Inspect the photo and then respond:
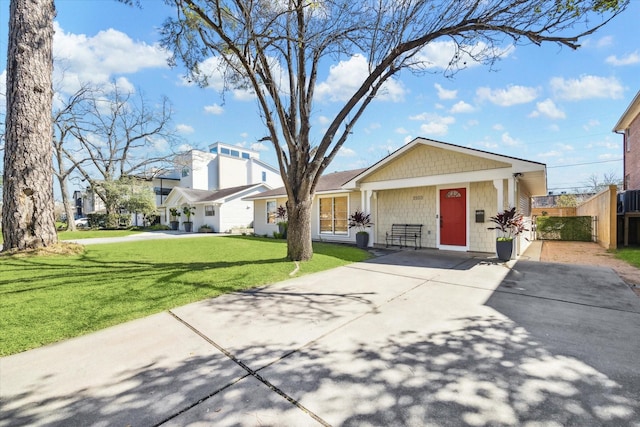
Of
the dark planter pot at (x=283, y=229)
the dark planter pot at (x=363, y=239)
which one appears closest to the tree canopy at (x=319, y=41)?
the dark planter pot at (x=363, y=239)

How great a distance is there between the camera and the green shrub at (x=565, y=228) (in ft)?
45.0

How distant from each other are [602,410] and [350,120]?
6823 millimetres

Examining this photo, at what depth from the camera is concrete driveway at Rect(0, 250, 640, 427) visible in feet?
6.26

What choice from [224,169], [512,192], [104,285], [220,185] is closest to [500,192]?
[512,192]

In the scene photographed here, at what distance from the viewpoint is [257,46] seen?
6.61 meters

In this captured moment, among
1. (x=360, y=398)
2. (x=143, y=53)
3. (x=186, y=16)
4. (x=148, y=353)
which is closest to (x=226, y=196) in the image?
(x=143, y=53)

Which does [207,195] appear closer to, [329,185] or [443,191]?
[329,185]

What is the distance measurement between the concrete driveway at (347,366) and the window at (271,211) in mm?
12990

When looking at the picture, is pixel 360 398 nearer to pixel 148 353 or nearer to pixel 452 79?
pixel 148 353

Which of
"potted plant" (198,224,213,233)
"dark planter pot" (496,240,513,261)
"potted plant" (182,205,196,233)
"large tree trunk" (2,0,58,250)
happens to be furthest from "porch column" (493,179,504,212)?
"potted plant" (182,205,196,233)

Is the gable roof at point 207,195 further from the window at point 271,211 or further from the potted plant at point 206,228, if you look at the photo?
the window at point 271,211

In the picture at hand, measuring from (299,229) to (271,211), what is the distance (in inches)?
400

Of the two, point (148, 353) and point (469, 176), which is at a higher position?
point (469, 176)

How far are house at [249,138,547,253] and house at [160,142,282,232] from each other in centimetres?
1078
